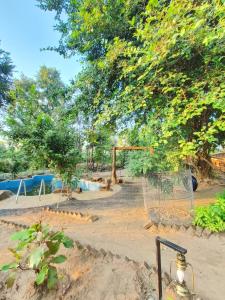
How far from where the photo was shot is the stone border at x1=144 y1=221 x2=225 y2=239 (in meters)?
3.40

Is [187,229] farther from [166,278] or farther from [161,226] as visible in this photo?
[166,278]

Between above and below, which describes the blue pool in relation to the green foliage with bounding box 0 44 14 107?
below

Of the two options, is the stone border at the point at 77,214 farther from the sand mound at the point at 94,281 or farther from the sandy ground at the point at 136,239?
the sand mound at the point at 94,281

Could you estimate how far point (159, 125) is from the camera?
387 centimetres

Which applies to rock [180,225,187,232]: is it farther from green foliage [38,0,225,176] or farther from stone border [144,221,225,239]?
green foliage [38,0,225,176]

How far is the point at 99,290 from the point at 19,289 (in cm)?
101

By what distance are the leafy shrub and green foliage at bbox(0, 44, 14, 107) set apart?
46.0 feet

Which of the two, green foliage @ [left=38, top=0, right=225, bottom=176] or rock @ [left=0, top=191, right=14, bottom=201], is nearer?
green foliage @ [left=38, top=0, right=225, bottom=176]

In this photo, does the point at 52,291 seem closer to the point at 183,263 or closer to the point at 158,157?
the point at 183,263

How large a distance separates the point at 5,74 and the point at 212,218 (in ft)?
51.6

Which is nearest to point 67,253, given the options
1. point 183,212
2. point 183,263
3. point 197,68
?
point 183,263

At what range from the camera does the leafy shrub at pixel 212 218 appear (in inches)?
135

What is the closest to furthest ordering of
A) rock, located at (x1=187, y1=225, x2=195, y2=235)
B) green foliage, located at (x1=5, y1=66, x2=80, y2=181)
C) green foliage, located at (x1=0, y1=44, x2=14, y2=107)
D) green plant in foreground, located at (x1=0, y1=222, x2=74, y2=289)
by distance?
green plant in foreground, located at (x1=0, y1=222, x2=74, y2=289)
rock, located at (x1=187, y1=225, x2=195, y2=235)
green foliage, located at (x1=5, y1=66, x2=80, y2=181)
green foliage, located at (x1=0, y1=44, x2=14, y2=107)

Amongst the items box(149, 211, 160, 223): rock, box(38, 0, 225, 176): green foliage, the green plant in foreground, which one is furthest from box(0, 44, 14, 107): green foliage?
the green plant in foreground
